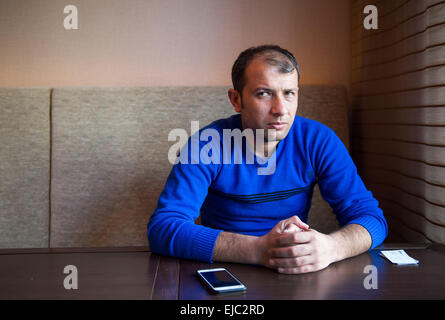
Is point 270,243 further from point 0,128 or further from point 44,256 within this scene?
point 0,128

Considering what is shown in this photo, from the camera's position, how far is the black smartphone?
0.80 metres

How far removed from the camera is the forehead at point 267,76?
48.6 inches

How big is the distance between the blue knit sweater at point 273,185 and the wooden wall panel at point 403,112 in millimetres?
254

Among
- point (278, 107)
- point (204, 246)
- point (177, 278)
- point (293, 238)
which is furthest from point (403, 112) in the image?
point (177, 278)

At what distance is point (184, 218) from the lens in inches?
44.4

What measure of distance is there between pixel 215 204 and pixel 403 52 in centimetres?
86

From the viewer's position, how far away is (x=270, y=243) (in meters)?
0.98

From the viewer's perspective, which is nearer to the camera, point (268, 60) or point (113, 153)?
point (268, 60)

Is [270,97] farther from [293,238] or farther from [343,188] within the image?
[293,238]

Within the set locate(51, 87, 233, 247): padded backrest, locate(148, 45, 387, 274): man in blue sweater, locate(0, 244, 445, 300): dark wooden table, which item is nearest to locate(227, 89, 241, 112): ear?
locate(148, 45, 387, 274): man in blue sweater

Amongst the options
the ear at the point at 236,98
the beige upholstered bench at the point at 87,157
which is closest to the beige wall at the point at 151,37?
the beige upholstered bench at the point at 87,157

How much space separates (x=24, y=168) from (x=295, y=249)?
1309 mm
